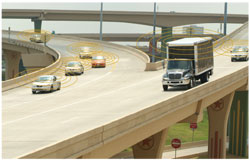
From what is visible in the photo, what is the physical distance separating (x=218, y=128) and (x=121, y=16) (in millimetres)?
85294

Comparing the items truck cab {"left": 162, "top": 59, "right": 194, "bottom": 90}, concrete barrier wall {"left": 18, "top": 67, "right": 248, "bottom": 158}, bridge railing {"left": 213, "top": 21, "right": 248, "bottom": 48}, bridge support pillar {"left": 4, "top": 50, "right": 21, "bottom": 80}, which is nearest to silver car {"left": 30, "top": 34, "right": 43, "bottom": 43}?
bridge support pillar {"left": 4, "top": 50, "right": 21, "bottom": 80}

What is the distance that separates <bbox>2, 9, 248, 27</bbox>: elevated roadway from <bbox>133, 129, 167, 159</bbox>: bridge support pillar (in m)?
101

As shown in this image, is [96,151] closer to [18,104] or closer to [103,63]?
[18,104]

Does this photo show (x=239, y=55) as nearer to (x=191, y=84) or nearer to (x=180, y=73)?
(x=191, y=84)

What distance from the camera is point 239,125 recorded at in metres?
59.6

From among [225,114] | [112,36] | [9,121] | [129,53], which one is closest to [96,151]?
[9,121]

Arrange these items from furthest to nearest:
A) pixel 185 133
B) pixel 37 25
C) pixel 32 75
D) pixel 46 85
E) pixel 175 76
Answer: pixel 37 25, pixel 185 133, pixel 32 75, pixel 46 85, pixel 175 76

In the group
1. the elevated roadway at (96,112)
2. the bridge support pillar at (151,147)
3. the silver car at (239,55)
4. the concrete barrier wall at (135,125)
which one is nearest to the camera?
the concrete barrier wall at (135,125)

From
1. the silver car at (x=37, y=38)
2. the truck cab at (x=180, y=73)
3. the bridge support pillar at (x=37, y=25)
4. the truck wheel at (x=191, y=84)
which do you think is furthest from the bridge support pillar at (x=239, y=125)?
the bridge support pillar at (x=37, y=25)

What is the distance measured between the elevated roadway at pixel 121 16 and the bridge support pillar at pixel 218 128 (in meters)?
82.0

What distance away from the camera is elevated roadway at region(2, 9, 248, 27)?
132750 millimetres

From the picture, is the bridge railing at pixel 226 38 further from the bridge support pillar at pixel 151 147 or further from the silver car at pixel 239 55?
the bridge support pillar at pixel 151 147

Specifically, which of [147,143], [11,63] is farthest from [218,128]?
[11,63]

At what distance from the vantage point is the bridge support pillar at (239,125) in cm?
5866
